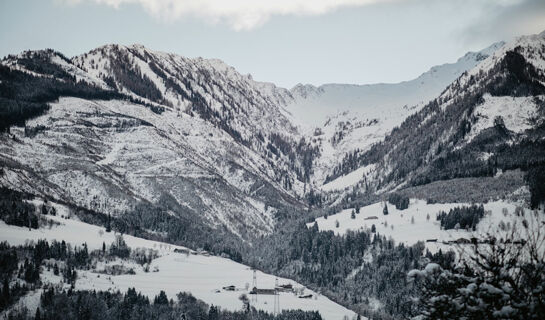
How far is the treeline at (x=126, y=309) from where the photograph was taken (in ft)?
543

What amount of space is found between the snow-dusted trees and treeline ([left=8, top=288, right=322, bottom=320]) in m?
155

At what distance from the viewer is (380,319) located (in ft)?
656

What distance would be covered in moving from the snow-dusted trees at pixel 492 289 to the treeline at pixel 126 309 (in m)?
155

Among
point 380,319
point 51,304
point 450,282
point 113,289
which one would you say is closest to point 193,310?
point 113,289

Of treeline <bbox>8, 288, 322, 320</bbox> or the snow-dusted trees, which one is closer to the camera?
the snow-dusted trees

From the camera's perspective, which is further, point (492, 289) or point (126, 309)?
point (126, 309)

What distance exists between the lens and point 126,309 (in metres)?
176

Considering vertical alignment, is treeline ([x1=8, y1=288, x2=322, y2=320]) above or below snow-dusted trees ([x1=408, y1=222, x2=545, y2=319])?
below

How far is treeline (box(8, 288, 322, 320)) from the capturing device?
166m

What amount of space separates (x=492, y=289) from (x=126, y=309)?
168 meters

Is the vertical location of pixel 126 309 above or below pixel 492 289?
below

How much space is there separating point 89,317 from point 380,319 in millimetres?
94175

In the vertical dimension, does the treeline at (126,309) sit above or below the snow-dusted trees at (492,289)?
below

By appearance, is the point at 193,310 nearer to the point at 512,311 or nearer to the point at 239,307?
the point at 239,307
